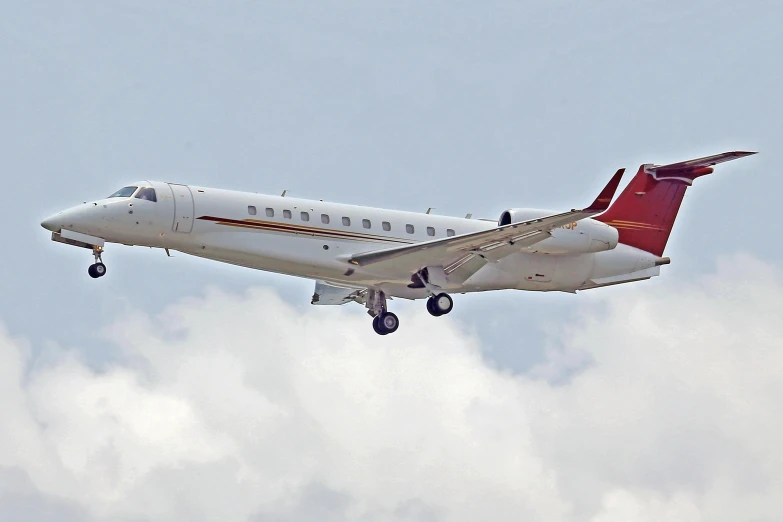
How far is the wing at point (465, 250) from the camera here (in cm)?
3478

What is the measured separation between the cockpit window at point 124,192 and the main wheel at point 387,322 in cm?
A: 791

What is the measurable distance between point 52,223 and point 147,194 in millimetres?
2419

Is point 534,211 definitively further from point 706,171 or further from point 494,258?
point 706,171

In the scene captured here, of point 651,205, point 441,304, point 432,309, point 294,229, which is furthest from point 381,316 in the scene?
point 651,205

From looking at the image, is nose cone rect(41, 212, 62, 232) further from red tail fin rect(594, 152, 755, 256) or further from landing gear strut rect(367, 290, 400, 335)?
red tail fin rect(594, 152, 755, 256)

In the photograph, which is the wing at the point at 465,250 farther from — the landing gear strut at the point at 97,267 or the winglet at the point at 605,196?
the landing gear strut at the point at 97,267

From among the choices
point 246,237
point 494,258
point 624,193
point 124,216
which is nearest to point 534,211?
point 494,258

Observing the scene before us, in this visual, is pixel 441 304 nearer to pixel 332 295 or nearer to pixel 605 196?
pixel 332 295

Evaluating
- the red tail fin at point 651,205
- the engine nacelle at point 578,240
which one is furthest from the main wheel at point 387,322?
the red tail fin at point 651,205

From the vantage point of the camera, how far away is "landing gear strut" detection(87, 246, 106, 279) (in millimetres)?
34281

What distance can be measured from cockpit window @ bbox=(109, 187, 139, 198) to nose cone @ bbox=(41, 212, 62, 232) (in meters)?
1.52

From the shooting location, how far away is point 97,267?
113 feet

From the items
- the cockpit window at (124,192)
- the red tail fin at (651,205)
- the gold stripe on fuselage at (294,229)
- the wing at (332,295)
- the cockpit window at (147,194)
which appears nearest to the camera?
the cockpit window at (147,194)

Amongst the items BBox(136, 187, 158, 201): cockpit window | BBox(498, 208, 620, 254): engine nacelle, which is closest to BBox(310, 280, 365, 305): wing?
BBox(498, 208, 620, 254): engine nacelle
